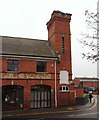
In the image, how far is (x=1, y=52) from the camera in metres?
21.2

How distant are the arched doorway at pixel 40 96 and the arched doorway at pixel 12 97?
1.68m

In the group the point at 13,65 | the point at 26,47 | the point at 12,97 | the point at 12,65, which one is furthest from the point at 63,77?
the point at 12,97

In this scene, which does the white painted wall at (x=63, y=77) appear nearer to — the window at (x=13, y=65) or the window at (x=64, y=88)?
the window at (x=64, y=88)

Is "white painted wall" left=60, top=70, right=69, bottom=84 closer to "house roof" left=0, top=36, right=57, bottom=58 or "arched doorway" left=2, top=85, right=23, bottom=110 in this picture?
"house roof" left=0, top=36, right=57, bottom=58

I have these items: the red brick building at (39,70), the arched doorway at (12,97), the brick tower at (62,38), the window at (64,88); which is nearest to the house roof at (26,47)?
the red brick building at (39,70)

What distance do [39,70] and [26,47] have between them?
4.26 meters

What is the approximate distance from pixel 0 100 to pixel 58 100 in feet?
25.4

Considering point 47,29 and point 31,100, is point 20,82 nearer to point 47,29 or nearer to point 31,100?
point 31,100

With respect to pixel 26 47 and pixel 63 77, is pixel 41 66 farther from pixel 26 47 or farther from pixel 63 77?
pixel 26 47

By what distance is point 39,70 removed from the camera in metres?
23.0

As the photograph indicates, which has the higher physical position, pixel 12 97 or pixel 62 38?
pixel 62 38

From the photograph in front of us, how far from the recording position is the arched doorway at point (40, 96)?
22200 mm

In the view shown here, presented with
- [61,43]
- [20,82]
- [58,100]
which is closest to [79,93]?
[58,100]

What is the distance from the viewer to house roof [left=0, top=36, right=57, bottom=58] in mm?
22578
